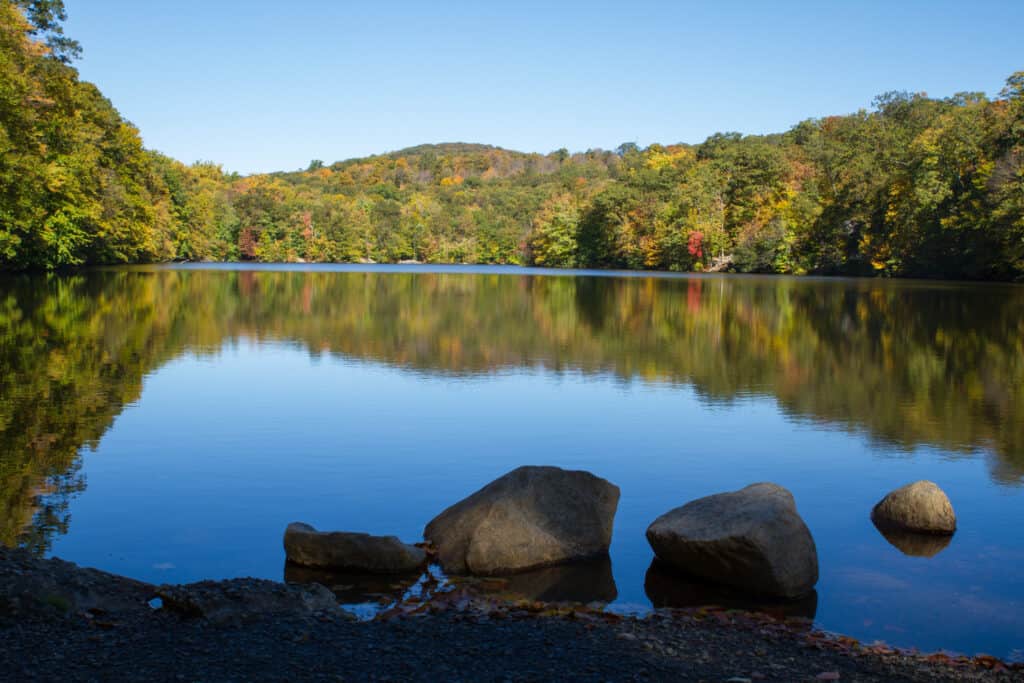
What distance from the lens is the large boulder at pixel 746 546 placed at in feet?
22.9

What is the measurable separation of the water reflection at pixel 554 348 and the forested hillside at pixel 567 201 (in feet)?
26.4

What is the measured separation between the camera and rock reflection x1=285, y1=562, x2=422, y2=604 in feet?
22.3

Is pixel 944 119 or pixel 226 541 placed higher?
pixel 944 119

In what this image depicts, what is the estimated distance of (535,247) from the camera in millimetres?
125688

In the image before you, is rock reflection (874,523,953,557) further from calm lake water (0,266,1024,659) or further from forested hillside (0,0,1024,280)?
forested hillside (0,0,1024,280)

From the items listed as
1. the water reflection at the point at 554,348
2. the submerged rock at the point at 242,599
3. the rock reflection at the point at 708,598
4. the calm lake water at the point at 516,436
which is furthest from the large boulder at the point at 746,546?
the water reflection at the point at 554,348

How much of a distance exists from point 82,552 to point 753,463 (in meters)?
7.58

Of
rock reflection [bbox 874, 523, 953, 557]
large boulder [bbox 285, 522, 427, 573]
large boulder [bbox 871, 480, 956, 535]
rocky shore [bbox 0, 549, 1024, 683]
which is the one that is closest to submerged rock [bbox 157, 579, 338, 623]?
rocky shore [bbox 0, 549, 1024, 683]

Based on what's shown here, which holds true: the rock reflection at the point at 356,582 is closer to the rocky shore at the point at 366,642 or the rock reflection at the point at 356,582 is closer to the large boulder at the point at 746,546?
the rocky shore at the point at 366,642

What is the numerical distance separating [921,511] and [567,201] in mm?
114219

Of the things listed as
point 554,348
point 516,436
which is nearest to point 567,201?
point 554,348

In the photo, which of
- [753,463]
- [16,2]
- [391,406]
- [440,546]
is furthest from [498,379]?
[16,2]

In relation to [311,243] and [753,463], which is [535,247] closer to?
[311,243]

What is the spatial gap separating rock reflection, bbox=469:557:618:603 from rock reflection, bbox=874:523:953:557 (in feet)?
9.13
